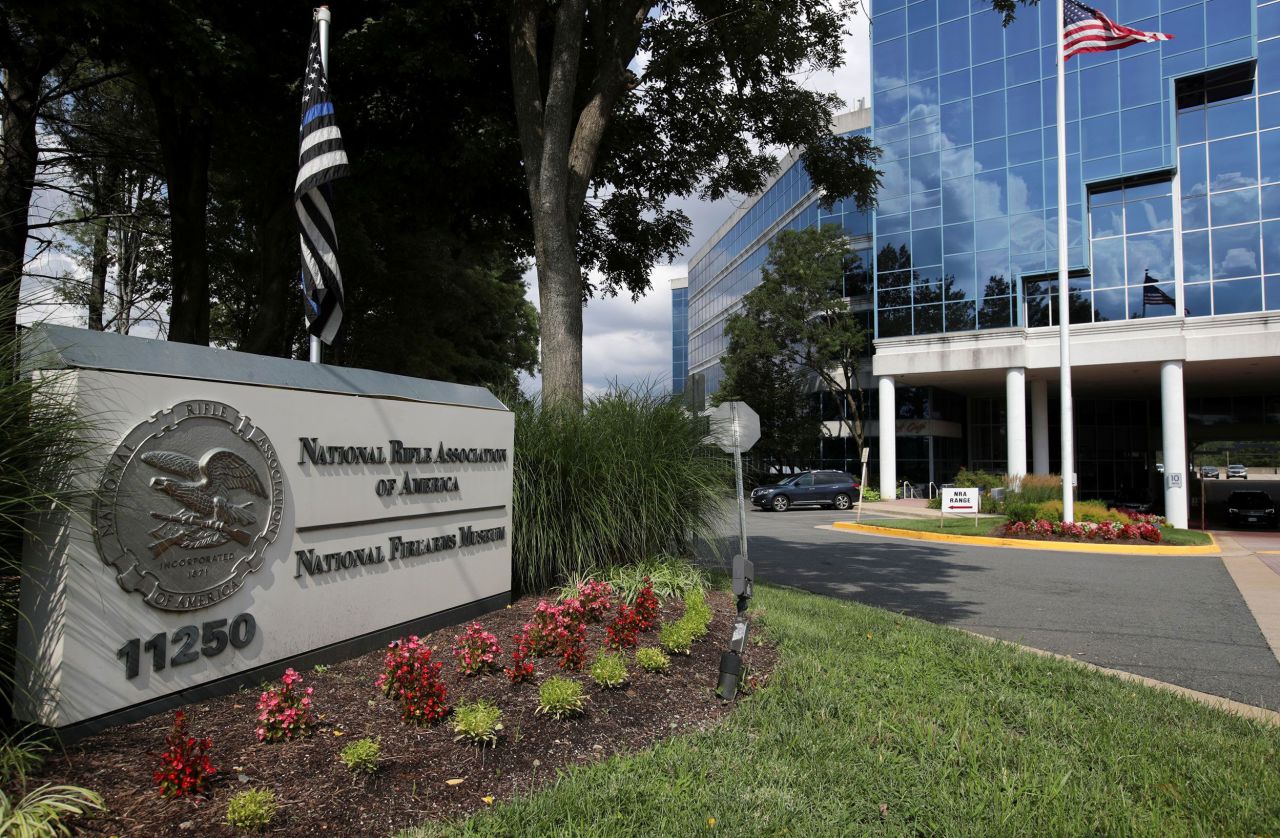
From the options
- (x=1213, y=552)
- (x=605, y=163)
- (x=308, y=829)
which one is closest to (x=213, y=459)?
(x=308, y=829)

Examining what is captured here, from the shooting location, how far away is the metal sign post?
468cm

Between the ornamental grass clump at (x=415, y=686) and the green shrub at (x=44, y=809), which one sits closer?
the green shrub at (x=44, y=809)

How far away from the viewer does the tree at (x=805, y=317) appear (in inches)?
1479

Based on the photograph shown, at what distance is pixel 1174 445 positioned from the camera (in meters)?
24.5

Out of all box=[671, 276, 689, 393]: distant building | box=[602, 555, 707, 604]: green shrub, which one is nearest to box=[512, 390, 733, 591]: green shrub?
box=[602, 555, 707, 604]: green shrub

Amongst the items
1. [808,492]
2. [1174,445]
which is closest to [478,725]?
[1174,445]

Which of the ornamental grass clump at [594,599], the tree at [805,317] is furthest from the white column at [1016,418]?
the ornamental grass clump at [594,599]

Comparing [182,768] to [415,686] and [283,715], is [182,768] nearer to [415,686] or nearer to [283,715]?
[283,715]

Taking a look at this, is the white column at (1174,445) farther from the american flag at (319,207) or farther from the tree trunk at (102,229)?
the tree trunk at (102,229)

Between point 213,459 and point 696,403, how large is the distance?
5012 mm

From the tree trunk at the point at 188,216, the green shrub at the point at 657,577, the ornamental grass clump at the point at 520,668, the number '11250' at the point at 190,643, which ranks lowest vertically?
the ornamental grass clump at the point at 520,668

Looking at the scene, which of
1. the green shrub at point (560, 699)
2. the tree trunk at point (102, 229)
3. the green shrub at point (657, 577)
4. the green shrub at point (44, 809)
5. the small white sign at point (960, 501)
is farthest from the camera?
the small white sign at point (960, 501)

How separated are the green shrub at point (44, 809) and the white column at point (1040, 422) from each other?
35.4 metres

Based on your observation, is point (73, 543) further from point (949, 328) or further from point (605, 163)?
point (949, 328)
